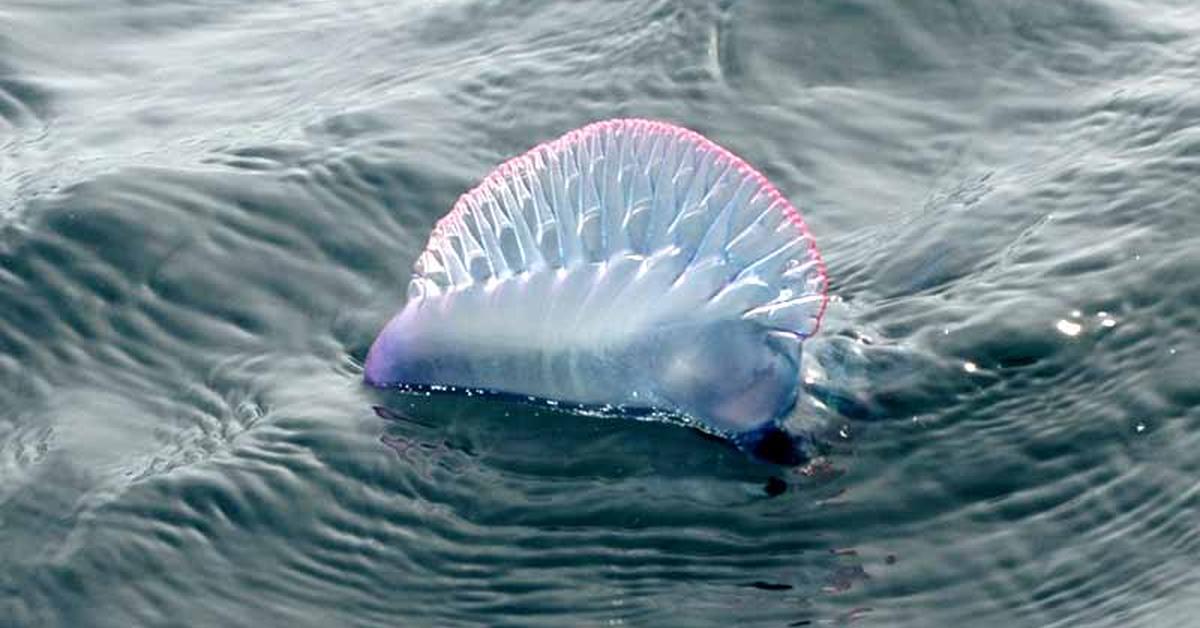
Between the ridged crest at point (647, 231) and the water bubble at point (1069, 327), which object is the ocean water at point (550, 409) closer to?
the water bubble at point (1069, 327)

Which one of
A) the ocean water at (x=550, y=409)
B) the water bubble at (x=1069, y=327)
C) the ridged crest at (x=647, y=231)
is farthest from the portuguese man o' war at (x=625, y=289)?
the water bubble at (x=1069, y=327)

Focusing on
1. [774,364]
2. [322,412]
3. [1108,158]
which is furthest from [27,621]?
[1108,158]

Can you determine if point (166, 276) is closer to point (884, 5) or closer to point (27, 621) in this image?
point (27, 621)

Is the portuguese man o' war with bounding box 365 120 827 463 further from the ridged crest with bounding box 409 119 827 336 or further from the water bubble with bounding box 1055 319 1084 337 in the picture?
the water bubble with bounding box 1055 319 1084 337

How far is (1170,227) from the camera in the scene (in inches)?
212

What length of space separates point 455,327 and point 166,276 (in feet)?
2.87

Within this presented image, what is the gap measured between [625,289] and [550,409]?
1.16ft

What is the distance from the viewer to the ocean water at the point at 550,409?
14.4 feet

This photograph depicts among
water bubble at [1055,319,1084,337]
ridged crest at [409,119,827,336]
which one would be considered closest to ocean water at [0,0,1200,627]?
water bubble at [1055,319,1084,337]

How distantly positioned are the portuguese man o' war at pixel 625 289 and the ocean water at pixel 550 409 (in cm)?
11

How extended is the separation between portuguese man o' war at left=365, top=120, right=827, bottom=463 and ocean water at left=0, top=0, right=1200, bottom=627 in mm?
109

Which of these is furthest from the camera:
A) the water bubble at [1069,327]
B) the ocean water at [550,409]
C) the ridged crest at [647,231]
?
the water bubble at [1069,327]

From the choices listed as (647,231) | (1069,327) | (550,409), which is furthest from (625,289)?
(1069,327)

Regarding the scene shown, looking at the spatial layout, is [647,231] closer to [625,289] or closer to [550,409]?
[625,289]
